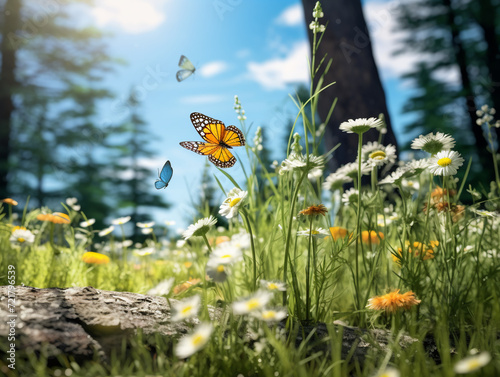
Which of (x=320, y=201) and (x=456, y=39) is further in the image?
(x=456, y=39)

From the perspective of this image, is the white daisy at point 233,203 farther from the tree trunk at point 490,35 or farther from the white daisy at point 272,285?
the tree trunk at point 490,35

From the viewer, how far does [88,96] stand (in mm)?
13586

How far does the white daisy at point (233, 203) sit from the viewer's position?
4.78 ft

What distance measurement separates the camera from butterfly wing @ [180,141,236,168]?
70.4 inches

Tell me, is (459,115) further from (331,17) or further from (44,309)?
(44,309)

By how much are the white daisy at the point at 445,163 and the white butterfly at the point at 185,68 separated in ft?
4.03

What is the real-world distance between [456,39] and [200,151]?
13448 mm

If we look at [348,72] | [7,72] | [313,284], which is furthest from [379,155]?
[7,72]

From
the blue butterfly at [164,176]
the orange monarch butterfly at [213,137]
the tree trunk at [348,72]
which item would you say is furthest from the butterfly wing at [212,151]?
the tree trunk at [348,72]

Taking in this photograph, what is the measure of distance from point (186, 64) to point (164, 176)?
0.81 meters

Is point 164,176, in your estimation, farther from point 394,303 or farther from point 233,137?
point 394,303

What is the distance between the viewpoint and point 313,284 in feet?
6.03

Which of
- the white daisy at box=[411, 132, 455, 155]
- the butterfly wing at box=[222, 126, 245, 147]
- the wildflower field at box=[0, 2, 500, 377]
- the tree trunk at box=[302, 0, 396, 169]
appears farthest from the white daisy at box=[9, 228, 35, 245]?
the tree trunk at box=[302, 0, 396, 169]

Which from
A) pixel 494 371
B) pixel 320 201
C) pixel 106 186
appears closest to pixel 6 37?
pixel 106 186
